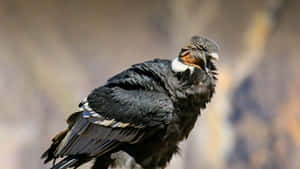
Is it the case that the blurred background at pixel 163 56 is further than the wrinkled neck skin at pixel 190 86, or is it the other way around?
the blurred background at pixel 163 56

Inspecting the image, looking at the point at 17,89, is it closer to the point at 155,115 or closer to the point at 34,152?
the point at 34,152

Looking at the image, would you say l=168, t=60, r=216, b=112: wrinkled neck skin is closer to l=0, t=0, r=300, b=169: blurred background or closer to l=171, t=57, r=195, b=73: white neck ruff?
l=171, t=57, r=195, b=73: white neck ruff

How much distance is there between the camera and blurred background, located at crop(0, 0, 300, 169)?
376cm

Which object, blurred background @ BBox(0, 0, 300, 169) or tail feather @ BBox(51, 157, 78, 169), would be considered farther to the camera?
blurred background @ BBox(0, 0, 300, 169)

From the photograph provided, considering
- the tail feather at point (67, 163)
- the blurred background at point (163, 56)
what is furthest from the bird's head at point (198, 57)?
the blurred background at point (163, 56)

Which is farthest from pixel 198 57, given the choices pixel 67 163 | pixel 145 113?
pixel 67 163

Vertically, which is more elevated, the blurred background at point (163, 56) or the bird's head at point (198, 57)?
the bird's head at point (198, 57)

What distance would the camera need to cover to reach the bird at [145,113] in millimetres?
1980

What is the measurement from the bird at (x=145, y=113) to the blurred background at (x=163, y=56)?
68.5 inches

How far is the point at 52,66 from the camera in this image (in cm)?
382

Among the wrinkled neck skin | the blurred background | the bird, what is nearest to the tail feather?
the bird

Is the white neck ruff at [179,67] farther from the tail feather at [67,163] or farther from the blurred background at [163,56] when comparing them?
the blurred background at [163,56]

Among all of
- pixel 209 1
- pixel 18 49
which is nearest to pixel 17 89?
pixel 18 49

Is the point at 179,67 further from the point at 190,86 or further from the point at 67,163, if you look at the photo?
the point at 67,163
